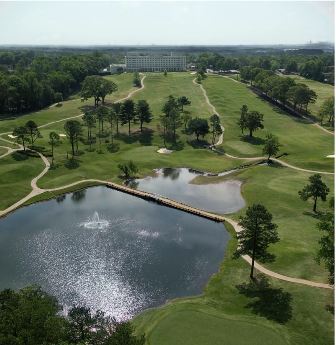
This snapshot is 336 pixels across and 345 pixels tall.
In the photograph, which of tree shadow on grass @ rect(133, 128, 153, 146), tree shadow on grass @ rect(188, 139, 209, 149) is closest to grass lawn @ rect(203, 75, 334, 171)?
A: tree shadow on grass @ rect(188, 139, 209, 149)

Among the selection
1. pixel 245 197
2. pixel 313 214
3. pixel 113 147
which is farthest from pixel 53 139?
pixel 313 214

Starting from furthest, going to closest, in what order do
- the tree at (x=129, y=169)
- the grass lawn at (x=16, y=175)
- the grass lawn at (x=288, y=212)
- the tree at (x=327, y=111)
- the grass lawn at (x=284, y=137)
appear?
the tree at (x=327, y=111), the grass lawn at (x=284, y=137), the tree at (x=129, y=169), the grass lawn at (x=16, y=175), the grass lawn at (x=288, y=212)

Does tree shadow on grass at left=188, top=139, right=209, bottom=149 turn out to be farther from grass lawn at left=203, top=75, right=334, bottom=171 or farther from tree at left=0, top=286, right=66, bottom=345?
tree at left=0, top=286, right=66, bottom=345

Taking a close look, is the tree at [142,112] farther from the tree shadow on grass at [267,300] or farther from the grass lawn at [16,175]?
the tree shadow on grass at [267,300]

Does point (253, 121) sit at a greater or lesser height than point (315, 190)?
greater

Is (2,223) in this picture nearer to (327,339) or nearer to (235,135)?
(327,339)

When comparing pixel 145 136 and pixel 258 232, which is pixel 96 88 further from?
pixel 258 232

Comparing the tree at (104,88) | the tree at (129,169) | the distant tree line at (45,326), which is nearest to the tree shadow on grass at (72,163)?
the tree at (129,169)
